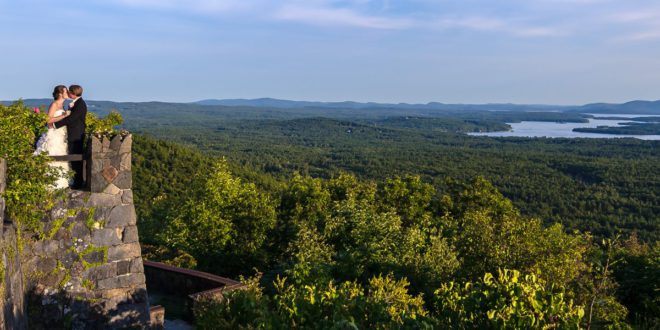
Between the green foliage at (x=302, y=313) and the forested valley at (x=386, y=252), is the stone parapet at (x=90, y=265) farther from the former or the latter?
the forested valley at (x=386, y=252)

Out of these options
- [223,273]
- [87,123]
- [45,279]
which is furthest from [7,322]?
[223,273]

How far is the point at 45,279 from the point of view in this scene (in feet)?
27.6

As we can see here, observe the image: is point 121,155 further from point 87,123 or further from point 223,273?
point 223,273

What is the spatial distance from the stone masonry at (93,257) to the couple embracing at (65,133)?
0.94 feet

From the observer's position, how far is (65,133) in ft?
29.5

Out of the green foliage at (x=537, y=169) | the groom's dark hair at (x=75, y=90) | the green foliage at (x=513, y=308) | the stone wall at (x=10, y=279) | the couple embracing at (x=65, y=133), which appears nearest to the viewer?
the stone wall at (x=10, y=279)

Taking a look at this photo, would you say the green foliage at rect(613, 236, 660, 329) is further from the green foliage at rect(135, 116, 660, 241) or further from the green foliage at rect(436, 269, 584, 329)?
the green foliage at rect(135, 116, 660, 241)

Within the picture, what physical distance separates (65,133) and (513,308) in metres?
7.51

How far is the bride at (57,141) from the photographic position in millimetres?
8625

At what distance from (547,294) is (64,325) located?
7343 mm

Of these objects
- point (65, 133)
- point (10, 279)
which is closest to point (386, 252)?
point (65, 133)

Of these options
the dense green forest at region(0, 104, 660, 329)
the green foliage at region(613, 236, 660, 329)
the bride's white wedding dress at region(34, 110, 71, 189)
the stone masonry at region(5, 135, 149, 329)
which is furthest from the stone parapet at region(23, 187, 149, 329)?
the green foliage at region(613, 236, 660, 329)

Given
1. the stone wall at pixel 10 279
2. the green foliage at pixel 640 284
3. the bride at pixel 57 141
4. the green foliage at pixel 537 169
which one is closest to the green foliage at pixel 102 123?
the bride at pixel 57 141

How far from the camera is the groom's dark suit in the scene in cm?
900
